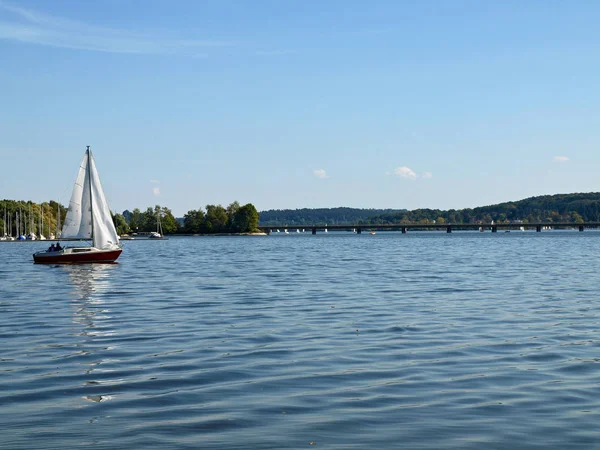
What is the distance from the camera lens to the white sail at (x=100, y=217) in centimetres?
8275

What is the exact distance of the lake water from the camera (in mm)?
13758

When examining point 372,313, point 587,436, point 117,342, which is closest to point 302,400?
point 587,436

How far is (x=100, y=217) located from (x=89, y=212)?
47.0 inches

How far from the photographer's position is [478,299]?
38469 millimetres

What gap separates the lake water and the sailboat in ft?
144

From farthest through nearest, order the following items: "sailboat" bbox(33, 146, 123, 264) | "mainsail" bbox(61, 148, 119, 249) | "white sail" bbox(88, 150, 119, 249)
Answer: "white sail" bbox(88, 150, 119, 249) < "mainsail" bbox(61, 148, 119, 249) < "sailboat" bbox(33, 146, 123, 264)

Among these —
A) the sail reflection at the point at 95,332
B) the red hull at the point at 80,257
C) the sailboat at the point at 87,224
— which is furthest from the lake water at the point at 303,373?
the sailboat at the point at 87,224

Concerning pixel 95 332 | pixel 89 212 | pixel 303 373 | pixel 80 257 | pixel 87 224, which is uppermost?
pixel 89 212

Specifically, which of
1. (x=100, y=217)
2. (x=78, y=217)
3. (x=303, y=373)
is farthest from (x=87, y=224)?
(x=303, y=373)

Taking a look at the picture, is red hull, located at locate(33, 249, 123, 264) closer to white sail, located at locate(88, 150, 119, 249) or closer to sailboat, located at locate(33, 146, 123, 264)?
sailboat, located at locate(33, 146, 123, 264)

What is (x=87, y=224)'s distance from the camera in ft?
271

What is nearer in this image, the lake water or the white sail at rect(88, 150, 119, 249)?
the lake water

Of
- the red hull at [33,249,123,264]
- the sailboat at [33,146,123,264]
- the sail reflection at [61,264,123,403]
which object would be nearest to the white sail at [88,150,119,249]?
the sailboat at [33,146,123,264]

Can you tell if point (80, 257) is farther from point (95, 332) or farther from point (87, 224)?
point (95, 332)
